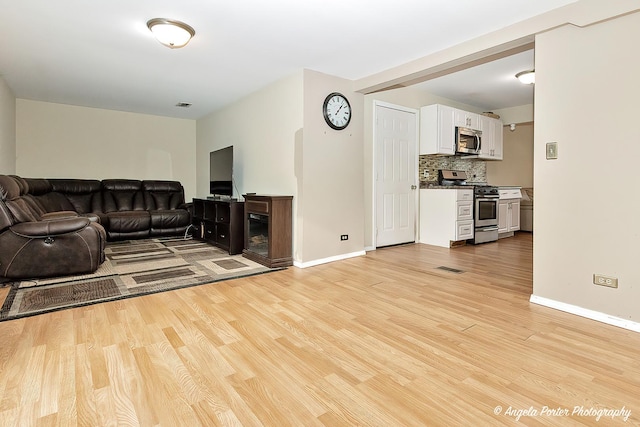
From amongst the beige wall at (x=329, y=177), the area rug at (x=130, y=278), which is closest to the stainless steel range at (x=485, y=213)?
the beige wall at (x=329, y=177)

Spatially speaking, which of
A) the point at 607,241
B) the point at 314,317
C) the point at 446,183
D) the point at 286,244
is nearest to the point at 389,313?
the point at 314,317

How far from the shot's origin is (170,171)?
277 inches

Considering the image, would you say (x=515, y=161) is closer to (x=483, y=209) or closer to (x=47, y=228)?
(x=483, y=209)

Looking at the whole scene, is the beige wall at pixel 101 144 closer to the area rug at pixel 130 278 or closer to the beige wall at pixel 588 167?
the area rug at pixel 130 278

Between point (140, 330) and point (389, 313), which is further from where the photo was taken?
point (389, 313)

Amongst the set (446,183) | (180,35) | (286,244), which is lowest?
(286,244)

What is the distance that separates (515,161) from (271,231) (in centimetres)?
579

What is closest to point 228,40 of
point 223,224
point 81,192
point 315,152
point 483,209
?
point 315,152

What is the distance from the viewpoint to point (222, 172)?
17.7 ft

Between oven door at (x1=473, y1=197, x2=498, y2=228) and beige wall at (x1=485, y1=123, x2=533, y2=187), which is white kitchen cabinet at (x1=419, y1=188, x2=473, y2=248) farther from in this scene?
beige wall at (x1=485, y1=123, x2=533, y2=187)

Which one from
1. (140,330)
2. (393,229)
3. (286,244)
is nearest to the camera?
(140,330)

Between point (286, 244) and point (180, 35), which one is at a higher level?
point (180, 35)

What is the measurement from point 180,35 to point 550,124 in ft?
10.2

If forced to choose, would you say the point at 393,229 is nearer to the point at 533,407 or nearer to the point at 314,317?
the point at 314,317
